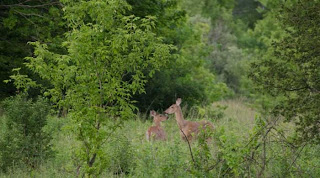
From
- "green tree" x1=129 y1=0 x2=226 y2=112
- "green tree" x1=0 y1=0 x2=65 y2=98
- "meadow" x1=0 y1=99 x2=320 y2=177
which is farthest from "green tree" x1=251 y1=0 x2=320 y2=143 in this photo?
"green tree" x1=129 y1=0 x2=226 y2=112

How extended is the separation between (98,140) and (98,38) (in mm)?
1619

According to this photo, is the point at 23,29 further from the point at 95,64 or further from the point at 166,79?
the point at 95,64

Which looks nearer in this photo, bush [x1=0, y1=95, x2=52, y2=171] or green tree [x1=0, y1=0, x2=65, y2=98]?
bush [x1=0, y1=95, x2=52, y2=171]

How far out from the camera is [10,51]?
18219 millimetres

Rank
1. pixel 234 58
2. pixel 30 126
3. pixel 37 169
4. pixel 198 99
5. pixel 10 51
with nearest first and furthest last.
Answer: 1. pixel 37 169
2. pixel 30 126
3. pixel 10 51
4. pixel 198 99
5. pixel 234 58

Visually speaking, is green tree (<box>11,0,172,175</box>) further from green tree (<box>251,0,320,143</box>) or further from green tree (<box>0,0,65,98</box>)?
green tree (<box>0,0,65,98</box>)

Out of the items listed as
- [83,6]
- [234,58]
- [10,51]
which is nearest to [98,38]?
[83,6]

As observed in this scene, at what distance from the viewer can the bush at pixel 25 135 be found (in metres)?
11.3

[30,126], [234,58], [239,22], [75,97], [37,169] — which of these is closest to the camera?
[75,97]

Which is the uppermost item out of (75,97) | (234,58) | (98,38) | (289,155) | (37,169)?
(98,38)

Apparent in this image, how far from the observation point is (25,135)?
11586 mm

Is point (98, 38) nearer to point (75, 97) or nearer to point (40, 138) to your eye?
point (75, 97)

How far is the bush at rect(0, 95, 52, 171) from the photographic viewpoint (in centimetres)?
1128

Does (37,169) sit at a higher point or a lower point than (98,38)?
lower
